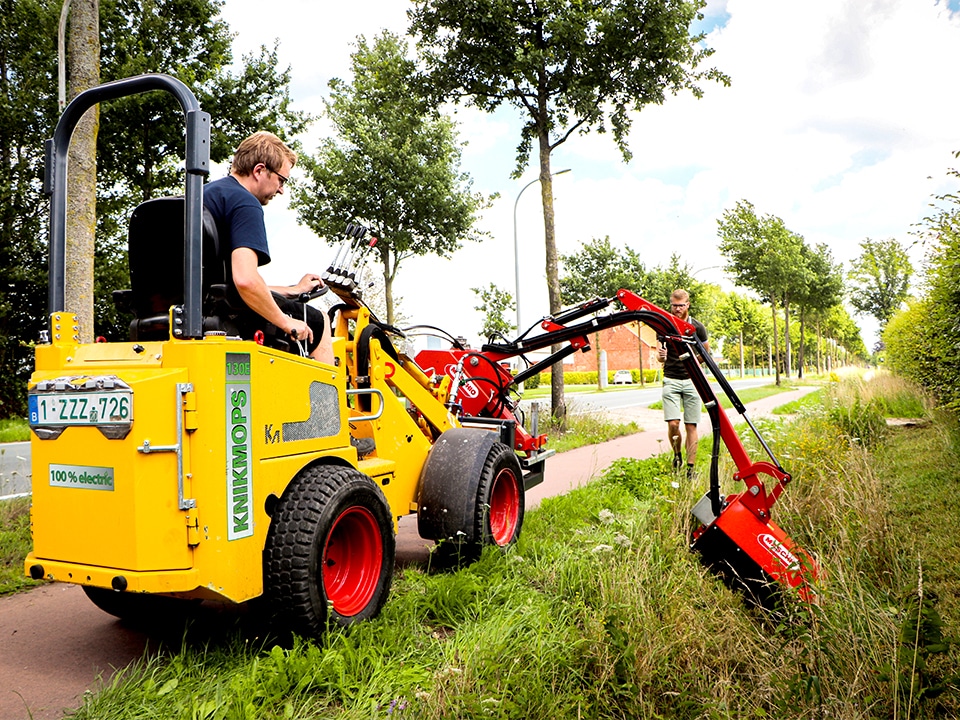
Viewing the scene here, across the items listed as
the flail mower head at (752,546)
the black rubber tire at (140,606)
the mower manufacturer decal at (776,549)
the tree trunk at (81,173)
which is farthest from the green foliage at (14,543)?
the mower manufacturer decal at (776,549)

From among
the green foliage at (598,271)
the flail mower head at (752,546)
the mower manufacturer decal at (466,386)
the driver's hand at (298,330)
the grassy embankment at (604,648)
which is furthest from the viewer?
the green foliage at (598,271)

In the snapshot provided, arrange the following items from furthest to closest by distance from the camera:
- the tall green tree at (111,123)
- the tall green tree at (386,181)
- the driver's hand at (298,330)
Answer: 1. the tall green tree at (386,181)
2. the tall green tree at (111,123)
3. the driver's hand at (298,330)

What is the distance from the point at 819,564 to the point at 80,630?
179 inches

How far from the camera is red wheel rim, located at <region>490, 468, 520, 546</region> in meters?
4.96

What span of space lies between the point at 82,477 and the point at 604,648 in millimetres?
2435

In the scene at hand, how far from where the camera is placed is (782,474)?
15.4 ft

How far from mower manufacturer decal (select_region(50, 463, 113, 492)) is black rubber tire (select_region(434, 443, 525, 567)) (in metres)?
2.02

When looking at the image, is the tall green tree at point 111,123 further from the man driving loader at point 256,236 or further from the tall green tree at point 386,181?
the man driving loader at point 256,236

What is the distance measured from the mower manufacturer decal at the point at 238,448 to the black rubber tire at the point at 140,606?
38.5 inches

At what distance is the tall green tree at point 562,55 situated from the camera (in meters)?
10.7

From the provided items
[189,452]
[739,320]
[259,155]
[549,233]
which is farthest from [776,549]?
[739,320]

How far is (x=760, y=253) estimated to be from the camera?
27.8 m

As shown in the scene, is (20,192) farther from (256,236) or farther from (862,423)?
(862,423)

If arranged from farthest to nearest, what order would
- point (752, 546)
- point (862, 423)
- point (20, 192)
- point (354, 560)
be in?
point (20, 192) → point (862, 423) → point (752, 546) → point (354, 560)
